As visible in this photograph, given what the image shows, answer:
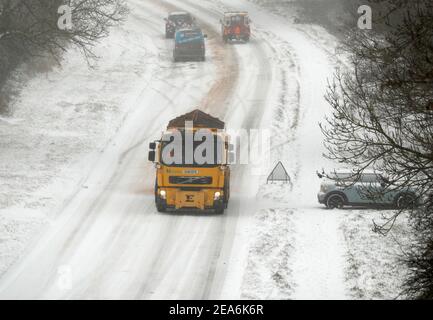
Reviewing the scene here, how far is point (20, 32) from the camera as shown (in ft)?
126

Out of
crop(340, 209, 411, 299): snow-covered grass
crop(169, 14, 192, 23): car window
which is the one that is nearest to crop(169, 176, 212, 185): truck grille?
crop(340, 209, 411, 299): snow-covered grass

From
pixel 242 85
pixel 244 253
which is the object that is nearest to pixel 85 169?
pixel 244 253

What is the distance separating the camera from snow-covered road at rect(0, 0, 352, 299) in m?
25.9

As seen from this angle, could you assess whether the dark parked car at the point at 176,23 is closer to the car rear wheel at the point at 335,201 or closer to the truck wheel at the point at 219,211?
the car rear wheel at the point at 335,201

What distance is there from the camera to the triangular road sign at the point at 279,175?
3788 cm

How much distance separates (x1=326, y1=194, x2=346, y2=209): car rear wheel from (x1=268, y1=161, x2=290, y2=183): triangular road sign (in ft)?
12.4

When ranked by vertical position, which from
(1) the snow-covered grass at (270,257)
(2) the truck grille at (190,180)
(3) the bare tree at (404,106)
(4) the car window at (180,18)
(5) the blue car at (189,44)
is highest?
(4) the car window at (180,18)

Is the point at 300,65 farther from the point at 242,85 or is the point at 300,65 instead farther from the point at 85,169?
the point at 85,169

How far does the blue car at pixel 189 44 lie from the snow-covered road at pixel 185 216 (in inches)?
29.5

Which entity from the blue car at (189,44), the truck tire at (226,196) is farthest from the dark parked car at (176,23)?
the truck tire at (226,196)

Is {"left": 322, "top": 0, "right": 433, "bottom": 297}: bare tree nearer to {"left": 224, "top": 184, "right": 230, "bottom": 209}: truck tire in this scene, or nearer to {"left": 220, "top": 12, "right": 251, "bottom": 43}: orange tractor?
{"left": 224, "top": 184, "right": 230, "bottom": 209}: truck tire

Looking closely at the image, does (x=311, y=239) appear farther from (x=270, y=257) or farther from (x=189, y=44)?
(x=189, y=44)

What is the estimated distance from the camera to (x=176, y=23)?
65000 mm
